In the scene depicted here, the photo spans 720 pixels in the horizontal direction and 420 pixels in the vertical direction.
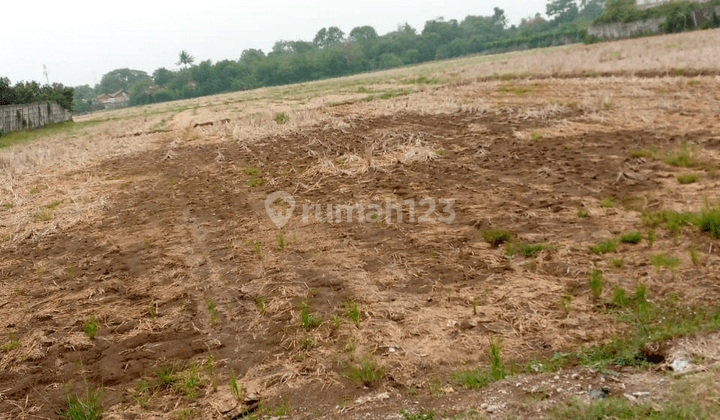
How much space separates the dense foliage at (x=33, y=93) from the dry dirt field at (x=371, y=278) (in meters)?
22.7

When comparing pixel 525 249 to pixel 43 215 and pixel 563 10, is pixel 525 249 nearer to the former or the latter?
pixel 43 215

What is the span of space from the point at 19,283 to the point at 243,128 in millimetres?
11064

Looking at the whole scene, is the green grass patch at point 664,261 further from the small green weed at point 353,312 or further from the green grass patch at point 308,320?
the green grass patch at point 308,320

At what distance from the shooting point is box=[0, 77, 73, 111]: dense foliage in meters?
29.8

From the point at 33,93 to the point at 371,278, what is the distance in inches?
1426

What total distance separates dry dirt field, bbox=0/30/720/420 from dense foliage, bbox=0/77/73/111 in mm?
22664

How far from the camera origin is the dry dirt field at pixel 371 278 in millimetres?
3648

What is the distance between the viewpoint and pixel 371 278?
5.36m

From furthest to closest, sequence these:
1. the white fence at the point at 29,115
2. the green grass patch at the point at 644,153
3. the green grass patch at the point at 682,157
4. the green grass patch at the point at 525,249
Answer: the white fence at the point at 29,115, the green grass patch at the point at 644,153, the green grass patch at the point at 682,157, the green grass patch at the point at 525,249

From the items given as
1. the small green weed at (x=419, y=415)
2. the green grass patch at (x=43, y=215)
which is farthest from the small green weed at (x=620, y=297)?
the green grass patch at (x=43, y=215)

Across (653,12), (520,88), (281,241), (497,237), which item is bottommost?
(497,237)

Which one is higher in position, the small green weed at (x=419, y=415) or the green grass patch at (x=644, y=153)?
the green grass patch at (x=644, y=153)

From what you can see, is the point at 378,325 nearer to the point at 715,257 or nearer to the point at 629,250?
the point at 629,250

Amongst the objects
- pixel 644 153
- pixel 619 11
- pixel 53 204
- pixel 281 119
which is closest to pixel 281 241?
pixel 53 204
